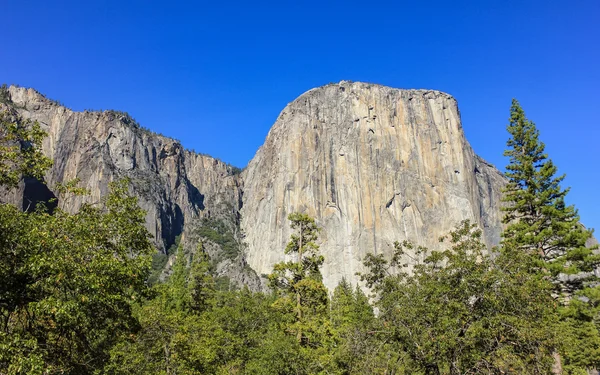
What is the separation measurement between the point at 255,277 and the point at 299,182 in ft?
108

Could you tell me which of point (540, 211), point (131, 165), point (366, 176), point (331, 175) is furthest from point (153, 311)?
point (131, 165)

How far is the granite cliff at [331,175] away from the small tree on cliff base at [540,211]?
8974 centimetres

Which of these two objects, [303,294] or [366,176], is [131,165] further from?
[303,294]

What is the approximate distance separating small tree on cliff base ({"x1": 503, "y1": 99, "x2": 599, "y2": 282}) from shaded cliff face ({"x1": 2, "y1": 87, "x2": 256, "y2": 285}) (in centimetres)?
10421

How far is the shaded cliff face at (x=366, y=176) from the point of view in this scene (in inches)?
4811

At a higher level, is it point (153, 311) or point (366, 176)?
point (366, 176)

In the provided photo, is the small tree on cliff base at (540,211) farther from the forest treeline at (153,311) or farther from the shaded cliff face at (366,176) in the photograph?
the shaded cliff face at (366,176)

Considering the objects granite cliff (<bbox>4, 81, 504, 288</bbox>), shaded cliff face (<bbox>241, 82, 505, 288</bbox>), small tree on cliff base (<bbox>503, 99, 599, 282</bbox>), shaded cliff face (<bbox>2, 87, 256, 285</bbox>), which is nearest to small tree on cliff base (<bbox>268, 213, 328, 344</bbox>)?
small tree on cliff base (<bbox>503, 99, 599, 282</bbox>)

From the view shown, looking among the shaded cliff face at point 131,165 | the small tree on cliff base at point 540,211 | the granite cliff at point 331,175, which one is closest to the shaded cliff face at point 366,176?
the granite cliff at point 331,175

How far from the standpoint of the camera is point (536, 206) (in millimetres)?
24250

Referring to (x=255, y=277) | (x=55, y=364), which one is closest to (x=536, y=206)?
(x=55, y=364)

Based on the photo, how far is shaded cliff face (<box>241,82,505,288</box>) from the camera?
122m

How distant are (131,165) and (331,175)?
79.2 meters

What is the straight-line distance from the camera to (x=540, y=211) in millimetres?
24109
